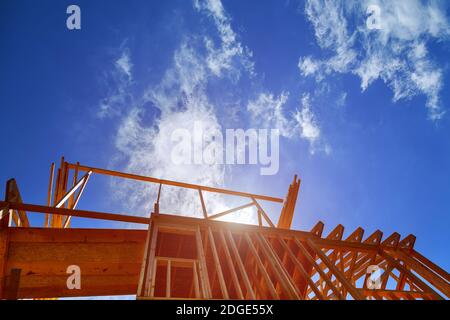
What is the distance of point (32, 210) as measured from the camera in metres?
5.10

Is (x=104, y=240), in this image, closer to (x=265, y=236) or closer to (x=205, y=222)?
(x=205, y=222)

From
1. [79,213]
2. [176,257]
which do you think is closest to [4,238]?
[79,213]

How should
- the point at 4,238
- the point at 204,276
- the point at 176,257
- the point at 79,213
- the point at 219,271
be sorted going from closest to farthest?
the point at 204,276 < the point at 219,271 < the point at 4,238 < the point at 79,213 < the point at 176,257

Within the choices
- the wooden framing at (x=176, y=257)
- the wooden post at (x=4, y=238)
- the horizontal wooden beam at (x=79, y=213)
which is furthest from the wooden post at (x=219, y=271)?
the wooden post at (x=4, y=238)

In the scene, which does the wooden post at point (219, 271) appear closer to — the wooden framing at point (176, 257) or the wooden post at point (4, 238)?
the wooden framing at point (176, 257)

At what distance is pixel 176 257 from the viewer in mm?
6281

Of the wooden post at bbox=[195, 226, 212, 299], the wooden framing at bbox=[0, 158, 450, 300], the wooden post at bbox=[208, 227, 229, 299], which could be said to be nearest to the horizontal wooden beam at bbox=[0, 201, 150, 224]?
the wooden framing at bbox=[0, 158, 450, 300]

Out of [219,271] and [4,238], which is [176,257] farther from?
[4,238]

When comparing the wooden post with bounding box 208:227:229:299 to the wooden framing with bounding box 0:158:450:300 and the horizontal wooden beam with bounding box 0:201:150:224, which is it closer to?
the wooden framing with bounding box 0:158:450:300

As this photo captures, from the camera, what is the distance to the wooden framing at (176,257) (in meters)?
4.68

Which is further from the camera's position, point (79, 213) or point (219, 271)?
point (79, 213)

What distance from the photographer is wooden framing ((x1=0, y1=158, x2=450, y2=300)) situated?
15.4ft

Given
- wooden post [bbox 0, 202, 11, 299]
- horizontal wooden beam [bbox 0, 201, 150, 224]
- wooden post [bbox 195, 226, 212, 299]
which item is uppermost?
horizontal wooden beam [bbox 0, 201, 150, 224]
